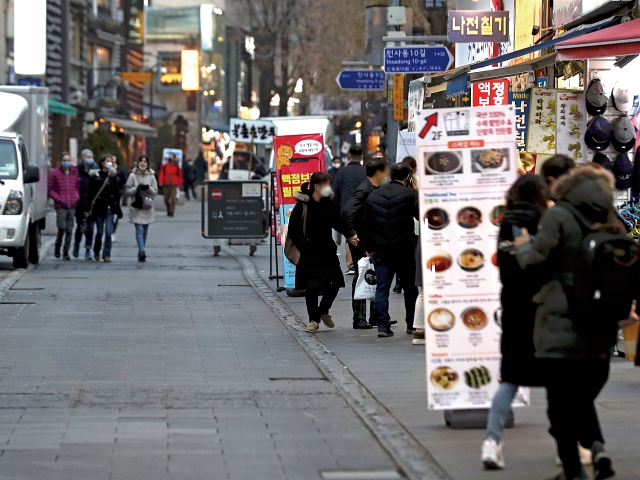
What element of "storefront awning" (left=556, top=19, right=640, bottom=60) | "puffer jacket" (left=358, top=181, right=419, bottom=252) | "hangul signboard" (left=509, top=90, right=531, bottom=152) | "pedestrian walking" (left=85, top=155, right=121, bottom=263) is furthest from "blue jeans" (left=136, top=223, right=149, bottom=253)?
"storefront awning" (left=556, top=19, right=640, bottom=60)

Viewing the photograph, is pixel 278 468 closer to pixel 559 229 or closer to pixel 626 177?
pixel 559 229

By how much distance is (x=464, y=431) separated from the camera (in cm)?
781

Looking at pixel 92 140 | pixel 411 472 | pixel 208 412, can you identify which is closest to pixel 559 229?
pixel 411 472

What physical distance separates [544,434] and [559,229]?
81.6 inches

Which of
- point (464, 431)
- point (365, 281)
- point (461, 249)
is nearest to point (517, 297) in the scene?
Answer: point (461, 249)

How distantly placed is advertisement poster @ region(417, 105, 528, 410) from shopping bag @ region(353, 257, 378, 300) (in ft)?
17.4

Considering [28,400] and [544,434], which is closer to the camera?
[544,434]

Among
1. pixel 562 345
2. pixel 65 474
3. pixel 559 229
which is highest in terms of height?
pixel 559 229

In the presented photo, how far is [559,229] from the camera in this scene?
239 inches

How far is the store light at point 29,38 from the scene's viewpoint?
122 feet

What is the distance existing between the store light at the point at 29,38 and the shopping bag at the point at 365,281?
25765 millimetres

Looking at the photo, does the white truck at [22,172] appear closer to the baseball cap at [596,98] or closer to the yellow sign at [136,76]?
the baseball cap at [596,98]

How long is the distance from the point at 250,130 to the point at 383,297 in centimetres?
2076

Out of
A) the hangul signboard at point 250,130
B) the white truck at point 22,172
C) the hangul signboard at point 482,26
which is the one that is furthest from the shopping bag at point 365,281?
the hangul signboard at point 250,130
